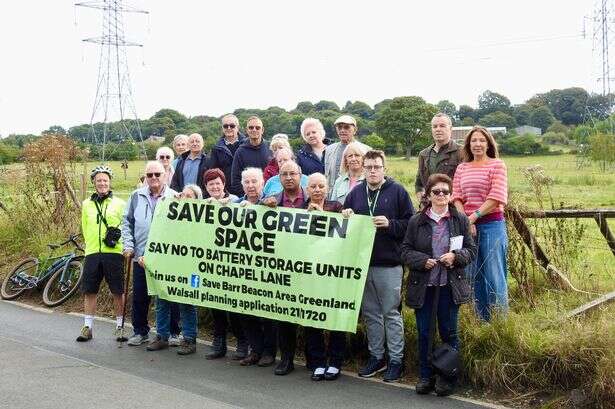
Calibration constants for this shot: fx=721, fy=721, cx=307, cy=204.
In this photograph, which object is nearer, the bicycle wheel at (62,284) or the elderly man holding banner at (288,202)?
the elderly man holding banner at (288,202)

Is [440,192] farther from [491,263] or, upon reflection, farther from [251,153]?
[251,153]

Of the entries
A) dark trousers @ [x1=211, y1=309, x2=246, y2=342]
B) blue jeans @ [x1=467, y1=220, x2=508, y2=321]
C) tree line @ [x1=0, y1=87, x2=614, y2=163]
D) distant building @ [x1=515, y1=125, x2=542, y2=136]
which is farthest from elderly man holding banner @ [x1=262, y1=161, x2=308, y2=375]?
distant building @ [x1=515, y1=125, x2=542, y2=136]

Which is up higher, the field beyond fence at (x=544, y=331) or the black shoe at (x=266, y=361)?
the field beyond fence at (x=544, y=331)

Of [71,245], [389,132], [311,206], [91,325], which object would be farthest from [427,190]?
[389,132]

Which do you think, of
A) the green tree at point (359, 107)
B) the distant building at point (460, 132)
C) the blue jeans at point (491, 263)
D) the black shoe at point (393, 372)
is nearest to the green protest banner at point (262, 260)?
the black shoe at point (393, 372)

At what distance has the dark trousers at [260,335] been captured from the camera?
320 inches

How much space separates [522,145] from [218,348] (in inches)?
2202

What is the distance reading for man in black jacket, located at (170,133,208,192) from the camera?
416 inches

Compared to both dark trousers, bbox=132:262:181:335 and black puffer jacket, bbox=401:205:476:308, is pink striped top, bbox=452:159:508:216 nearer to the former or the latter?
black puffer jacket, bbox=401:205:476:308

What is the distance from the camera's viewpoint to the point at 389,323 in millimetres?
7332

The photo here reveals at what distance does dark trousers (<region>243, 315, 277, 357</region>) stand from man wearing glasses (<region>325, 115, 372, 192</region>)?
6.15 ft

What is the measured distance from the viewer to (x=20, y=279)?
12.4 m

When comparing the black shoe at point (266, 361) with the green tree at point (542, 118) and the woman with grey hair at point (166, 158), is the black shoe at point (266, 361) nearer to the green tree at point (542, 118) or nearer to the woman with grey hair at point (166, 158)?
the woman with grey hair at point (166, 158)

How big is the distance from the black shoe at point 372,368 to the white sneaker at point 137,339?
9.92 ft
